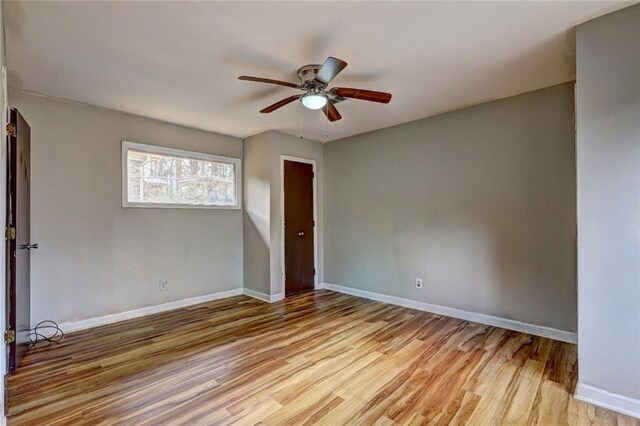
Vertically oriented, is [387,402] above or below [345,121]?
below

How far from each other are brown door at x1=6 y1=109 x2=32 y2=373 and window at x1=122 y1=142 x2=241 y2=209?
965 mm

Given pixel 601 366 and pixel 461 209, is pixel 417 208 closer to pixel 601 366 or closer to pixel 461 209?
pixel 461 209

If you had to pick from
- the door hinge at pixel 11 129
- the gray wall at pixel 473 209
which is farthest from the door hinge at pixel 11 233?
the gray wall at pixel 473 209

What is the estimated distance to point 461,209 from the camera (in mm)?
3596

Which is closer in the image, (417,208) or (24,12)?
(24,12)

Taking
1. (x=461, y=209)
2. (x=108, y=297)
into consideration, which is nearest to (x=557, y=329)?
(x=461, y=209)

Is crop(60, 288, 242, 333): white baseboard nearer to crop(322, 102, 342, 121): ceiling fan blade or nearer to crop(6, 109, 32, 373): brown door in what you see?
crop(6, 109, 32, 373): brown door

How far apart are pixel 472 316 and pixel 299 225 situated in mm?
2667

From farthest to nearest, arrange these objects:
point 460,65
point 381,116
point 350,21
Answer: point 381,116 → point 460,65 → point 350,21

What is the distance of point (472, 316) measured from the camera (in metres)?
3.51

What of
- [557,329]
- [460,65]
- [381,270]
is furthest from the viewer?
[381,270]

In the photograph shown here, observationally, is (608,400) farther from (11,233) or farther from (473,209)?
(11,233)

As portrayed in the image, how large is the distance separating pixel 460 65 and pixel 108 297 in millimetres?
4329

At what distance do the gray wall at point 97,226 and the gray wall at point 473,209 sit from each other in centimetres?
238
